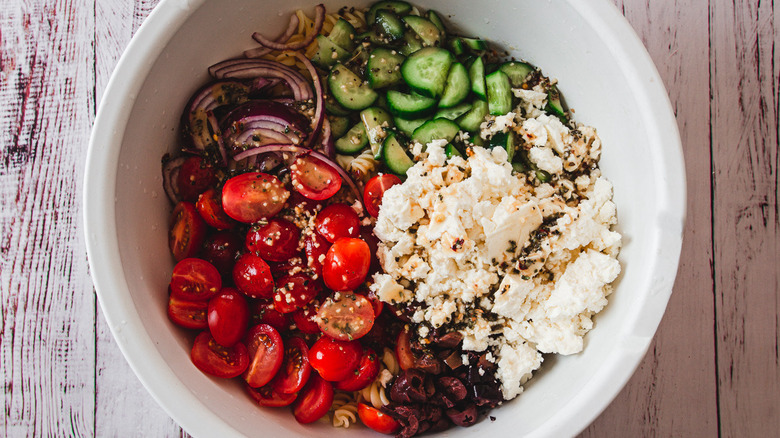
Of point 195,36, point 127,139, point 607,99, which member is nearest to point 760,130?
point 607,99

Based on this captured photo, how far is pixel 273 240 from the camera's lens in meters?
1.96

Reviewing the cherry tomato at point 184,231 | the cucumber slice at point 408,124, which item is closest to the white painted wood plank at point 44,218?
the cherry tomato at point 184,231

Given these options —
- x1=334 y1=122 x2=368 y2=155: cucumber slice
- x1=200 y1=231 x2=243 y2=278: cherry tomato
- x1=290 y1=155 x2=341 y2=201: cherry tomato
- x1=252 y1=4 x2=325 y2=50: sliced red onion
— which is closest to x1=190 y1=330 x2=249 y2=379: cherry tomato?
x1=200 y1=231 x2=243 y2=278: cherry tomato

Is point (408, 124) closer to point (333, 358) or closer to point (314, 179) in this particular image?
point (314, 179)

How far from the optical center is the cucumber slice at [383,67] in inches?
83.2

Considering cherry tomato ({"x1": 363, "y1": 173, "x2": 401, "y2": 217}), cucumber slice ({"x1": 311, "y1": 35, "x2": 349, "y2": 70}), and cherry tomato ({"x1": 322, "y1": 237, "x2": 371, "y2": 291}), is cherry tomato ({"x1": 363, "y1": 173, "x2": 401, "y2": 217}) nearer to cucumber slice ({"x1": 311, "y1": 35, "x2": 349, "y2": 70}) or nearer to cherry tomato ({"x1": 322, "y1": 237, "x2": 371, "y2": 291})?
cherry tomato ({"x1": 322, "y1": 237, "x2": 371, "y2": 291})

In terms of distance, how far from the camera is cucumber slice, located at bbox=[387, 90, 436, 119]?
6.86 feet

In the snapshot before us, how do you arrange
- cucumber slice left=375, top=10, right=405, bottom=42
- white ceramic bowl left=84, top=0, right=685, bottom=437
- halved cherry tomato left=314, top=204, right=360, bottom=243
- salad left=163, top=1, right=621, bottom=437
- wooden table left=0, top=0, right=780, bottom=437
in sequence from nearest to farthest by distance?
white ceramic bowl left=84, top=0, right=685, bottom=437 → salad left=163, top=1, right=621, bottom=437 → halved cherry tomato left=314, top=204, right=360, bottom=243 → cucumber slice left=375, top=10, right=405, bottom=42 → wooden table left=0, top=0, right=780, bottom=437

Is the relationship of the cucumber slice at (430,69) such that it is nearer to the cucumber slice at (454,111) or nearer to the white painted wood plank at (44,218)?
the cucumber slice at (454,111)

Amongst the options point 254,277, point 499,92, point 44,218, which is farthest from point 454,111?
point 44,218

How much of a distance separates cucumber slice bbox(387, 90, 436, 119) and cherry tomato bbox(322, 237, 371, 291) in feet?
1.84

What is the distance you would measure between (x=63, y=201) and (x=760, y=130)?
3.07 meters

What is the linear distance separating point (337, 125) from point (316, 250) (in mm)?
540

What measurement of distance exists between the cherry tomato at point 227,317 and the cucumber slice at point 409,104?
0.96 metres
